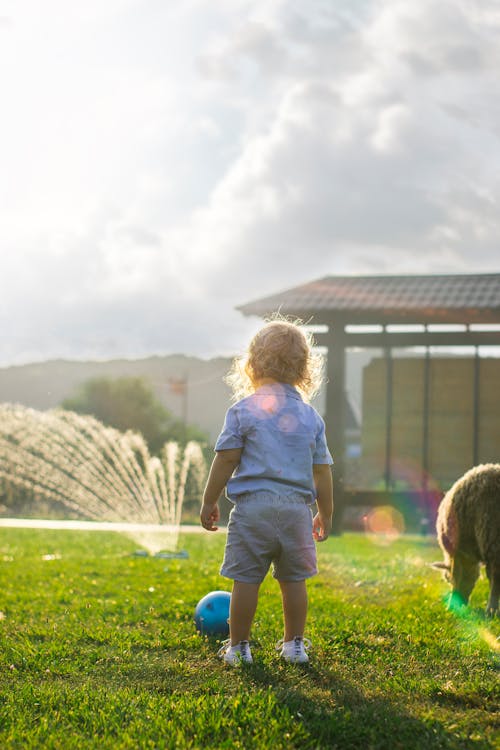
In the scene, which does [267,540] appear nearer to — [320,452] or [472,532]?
[320,452]

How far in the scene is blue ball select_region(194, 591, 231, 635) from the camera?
4.65m

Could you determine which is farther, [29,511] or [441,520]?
[29,511]

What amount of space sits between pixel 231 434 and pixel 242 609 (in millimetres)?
800

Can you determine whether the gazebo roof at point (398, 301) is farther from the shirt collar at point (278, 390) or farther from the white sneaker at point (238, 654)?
the white sneaker at point (238, 654)

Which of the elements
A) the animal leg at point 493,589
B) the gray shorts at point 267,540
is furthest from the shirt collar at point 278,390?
the animal leg at point 493,589

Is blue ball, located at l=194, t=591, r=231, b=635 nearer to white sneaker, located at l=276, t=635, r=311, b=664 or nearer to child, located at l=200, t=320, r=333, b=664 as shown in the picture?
child, located at l=200, t=320, r=333, b=664

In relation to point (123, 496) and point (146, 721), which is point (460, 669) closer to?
point (146, 721)

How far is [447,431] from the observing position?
13930 millimetres

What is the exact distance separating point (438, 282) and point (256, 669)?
11803mm

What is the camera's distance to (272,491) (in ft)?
12.7

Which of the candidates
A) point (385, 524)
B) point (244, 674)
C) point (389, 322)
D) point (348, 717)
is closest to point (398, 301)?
point (389, 322)

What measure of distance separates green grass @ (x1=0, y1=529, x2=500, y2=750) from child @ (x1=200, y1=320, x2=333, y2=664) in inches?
9.8

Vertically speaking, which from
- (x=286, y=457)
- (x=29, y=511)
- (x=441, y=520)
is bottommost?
(x=29, y=511)

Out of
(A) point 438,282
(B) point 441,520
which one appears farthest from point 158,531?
(B) point 441,520
